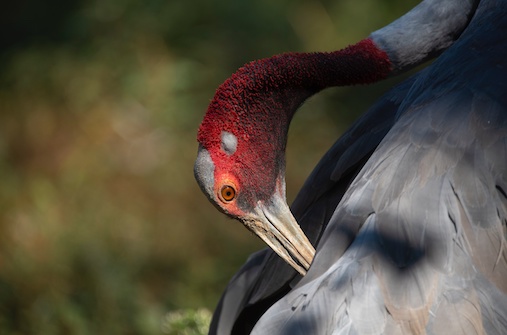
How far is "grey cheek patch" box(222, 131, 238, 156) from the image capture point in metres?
2.67

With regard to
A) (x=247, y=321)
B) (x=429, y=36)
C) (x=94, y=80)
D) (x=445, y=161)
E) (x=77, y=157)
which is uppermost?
(x=94, y=80)

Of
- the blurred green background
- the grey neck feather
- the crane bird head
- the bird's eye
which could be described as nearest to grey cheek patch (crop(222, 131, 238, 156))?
the crane bird head

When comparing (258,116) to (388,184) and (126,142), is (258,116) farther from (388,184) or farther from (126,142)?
(126,142)

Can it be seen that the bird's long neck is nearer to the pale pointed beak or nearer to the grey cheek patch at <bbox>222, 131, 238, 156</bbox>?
the grey cheek patch at <bbox>222, 131, 238, 156</bbox>

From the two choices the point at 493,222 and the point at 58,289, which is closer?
the point at 493,222

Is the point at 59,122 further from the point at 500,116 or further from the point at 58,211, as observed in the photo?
the point at 500,116

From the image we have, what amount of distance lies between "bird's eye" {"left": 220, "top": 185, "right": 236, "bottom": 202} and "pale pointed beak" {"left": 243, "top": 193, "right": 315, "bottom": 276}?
Result: 91 mm

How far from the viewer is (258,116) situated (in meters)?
2.70

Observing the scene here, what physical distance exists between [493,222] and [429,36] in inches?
36.9

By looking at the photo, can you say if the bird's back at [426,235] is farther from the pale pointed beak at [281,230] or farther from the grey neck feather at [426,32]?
the grey neck feather at [426,32]

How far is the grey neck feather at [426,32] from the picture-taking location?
117 inches

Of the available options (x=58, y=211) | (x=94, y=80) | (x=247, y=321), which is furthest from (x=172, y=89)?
(x=247, y=321)

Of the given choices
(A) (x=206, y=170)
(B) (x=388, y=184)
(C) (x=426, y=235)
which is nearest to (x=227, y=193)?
(A) (x=206, y=170)

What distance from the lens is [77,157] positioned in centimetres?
527
